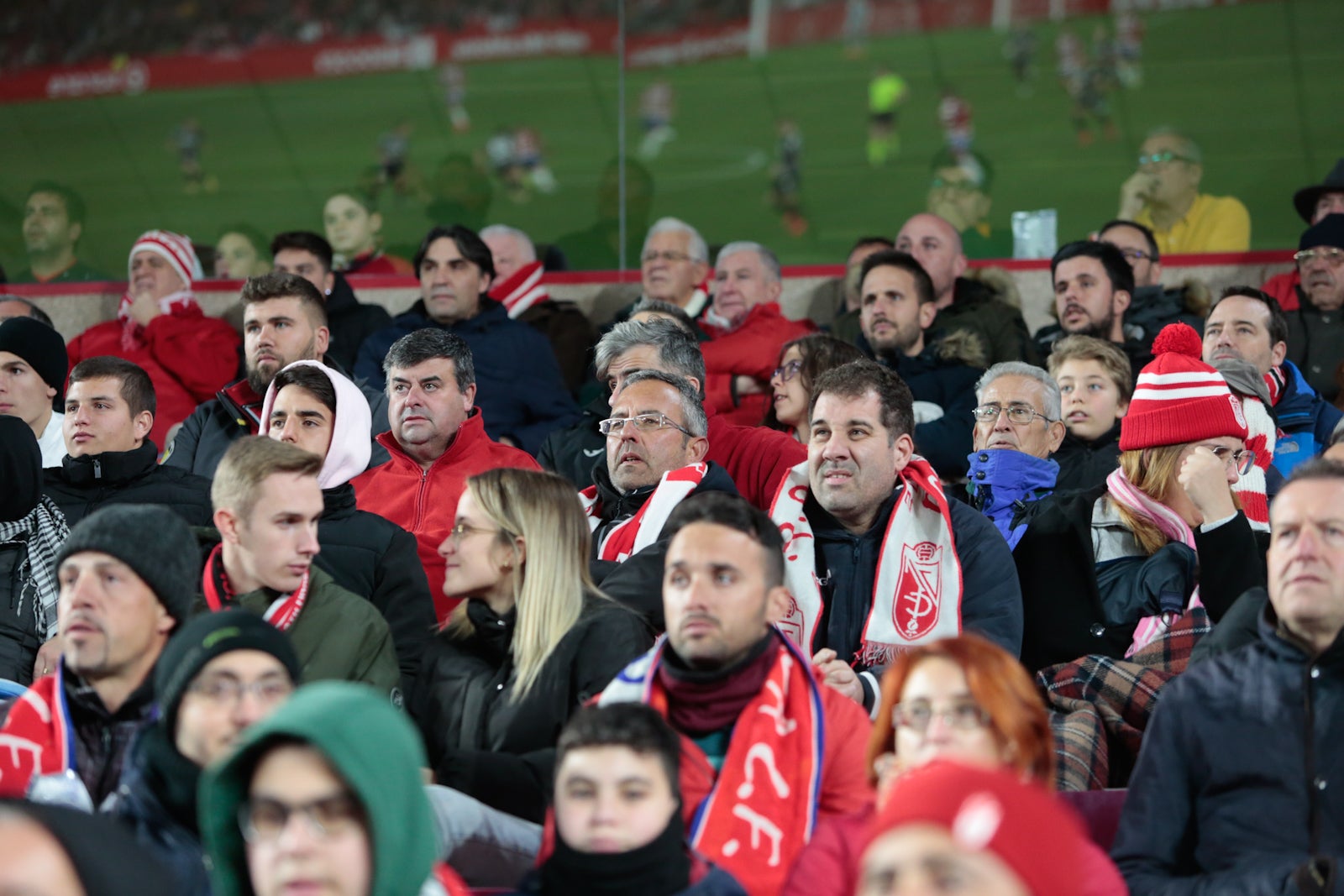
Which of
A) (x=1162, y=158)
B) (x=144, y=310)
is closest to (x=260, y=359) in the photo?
(x=144, y=310)

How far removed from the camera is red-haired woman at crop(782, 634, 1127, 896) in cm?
281

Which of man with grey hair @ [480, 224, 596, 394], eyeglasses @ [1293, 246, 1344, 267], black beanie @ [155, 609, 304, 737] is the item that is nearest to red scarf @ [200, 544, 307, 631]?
black beanie @ [155, 609, 304, 737]

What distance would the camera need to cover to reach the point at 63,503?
503 cm

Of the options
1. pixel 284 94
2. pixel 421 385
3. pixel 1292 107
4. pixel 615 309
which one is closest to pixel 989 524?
pixel 421 385

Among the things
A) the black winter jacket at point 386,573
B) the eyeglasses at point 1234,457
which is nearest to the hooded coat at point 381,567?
the black winter jacket at point 386,573

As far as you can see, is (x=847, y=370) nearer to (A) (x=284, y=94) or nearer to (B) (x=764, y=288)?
(B) (x=764, y=288)

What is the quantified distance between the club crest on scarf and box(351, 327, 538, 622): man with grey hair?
1365 mm

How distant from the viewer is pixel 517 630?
3895 mm

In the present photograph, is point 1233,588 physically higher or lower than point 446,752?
higher

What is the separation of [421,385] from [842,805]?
247 cm

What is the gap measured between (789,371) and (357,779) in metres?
3.52

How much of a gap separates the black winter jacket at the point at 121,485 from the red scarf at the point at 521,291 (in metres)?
2.57

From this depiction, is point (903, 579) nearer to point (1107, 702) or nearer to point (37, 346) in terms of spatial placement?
point (1107, 702)

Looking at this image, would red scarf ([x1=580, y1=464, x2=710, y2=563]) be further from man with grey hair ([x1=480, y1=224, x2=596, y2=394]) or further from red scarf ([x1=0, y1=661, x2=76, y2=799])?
man with grey hair ([x1=480, y1=224, x2=596, y2=394])
